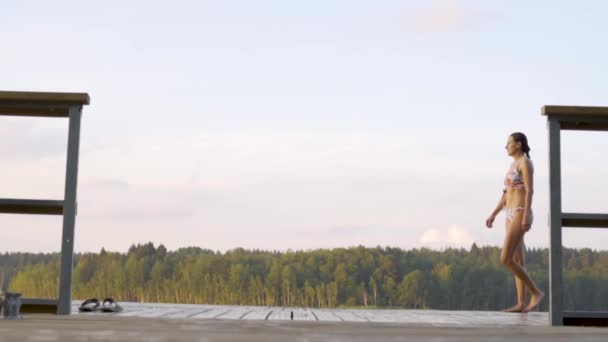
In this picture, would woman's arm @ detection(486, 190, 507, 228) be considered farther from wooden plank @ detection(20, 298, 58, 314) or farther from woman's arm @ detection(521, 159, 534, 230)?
wooden plank @ detection(20, 298, 58, 314)

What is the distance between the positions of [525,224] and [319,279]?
2.24 meters

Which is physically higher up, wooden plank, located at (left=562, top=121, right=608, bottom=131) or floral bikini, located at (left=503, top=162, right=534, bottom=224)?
wooden plank, located at (left=562, top=121, right=608, bottom=131)

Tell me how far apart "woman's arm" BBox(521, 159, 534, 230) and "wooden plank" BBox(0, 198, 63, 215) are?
124 inches

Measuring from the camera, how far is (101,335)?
6.27ft

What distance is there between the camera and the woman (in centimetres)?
573

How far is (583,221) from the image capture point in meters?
3.94

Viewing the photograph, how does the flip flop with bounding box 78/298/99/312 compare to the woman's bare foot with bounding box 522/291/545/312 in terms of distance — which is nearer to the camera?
the flip flop with bounding box 78/298/99/312

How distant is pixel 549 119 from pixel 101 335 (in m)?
2.74

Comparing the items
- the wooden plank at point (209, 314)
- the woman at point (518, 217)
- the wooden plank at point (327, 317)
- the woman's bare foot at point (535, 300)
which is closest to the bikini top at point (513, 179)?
the woman at point (518, 217)

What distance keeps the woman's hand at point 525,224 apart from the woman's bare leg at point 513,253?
67 millimetres

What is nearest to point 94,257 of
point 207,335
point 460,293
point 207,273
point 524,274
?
point 207,273

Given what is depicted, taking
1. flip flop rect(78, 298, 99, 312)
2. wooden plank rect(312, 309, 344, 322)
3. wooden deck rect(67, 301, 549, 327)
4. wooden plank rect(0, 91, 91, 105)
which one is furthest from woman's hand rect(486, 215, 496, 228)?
wooden plank rect(0, 91, 91, 105)

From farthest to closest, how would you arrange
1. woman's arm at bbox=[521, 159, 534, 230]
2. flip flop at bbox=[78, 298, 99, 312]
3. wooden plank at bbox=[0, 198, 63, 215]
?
woman's arm at bbox=[521, 159, 534, 230] < flip flop at bbox=[78, 298, 99, 312] < wooden plank at bbox=[0, 198, 63, 215]

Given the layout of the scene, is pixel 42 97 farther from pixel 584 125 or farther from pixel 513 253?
pixel 513 253
